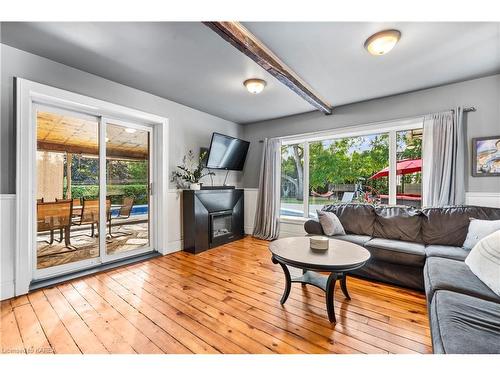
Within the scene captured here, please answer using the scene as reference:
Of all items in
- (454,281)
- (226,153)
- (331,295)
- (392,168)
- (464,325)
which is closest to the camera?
(464,325)

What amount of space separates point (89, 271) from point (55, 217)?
2.48ft

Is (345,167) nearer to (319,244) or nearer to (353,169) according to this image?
(353,169)

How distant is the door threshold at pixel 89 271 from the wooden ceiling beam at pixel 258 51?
9.65ft

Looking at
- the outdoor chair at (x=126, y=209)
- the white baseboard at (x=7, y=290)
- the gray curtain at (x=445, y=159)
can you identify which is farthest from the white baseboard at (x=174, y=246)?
the gray curtain at (x=445, y=159)

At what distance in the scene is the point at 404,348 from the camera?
1.46 meters

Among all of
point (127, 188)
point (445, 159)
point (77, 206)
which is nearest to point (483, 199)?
point (445, 159)

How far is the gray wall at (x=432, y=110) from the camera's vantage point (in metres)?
2.64

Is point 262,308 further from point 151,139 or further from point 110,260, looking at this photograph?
point 151,139

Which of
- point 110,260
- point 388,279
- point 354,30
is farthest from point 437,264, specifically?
point 110,260

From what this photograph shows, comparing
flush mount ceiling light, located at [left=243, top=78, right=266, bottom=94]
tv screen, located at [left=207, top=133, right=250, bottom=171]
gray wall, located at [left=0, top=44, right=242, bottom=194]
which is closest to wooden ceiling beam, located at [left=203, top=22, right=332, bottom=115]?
flush mount ceiling light, located at [left=243, top=78, right=266, bottom=94]

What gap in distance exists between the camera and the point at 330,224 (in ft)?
9.71

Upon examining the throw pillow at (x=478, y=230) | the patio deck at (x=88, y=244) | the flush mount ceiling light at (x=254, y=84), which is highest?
the flush mount ceiling light at (x=254, y=84)

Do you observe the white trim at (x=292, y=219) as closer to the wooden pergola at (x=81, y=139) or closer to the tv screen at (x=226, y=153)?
the tv screen at (x=226, y=153)

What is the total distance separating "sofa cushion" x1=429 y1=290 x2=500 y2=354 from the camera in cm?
95
